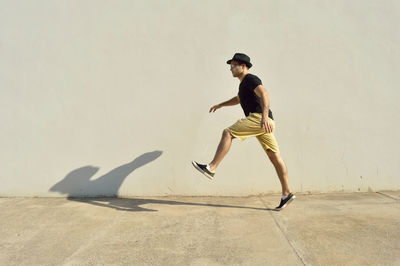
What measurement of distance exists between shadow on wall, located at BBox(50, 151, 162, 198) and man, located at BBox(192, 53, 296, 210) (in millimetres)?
945

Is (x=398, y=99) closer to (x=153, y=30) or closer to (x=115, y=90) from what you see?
(x=153, y=30)

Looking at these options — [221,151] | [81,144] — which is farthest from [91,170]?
[221,151]

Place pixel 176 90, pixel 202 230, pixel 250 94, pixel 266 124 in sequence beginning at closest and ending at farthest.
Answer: pixel 202 230, pixel 266 124, pixel 250 94, pixel 176 90

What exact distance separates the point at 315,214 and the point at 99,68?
267 cm

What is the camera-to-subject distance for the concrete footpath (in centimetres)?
184

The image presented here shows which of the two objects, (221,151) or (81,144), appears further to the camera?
(81,144)

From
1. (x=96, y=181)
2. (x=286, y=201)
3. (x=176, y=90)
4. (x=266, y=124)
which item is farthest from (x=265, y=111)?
(x=96, y=181)

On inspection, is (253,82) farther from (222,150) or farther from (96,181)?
(96,181)

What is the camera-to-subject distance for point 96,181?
3.28 meters

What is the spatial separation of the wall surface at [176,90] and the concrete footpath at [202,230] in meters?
0.30

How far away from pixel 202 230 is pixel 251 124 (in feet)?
3.33

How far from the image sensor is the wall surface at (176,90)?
323cm

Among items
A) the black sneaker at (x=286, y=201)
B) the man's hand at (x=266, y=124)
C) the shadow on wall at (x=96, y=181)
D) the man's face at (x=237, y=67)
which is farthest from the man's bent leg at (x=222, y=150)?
the shadow on wall at (x=96, y=181)

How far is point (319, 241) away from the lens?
2027mm
